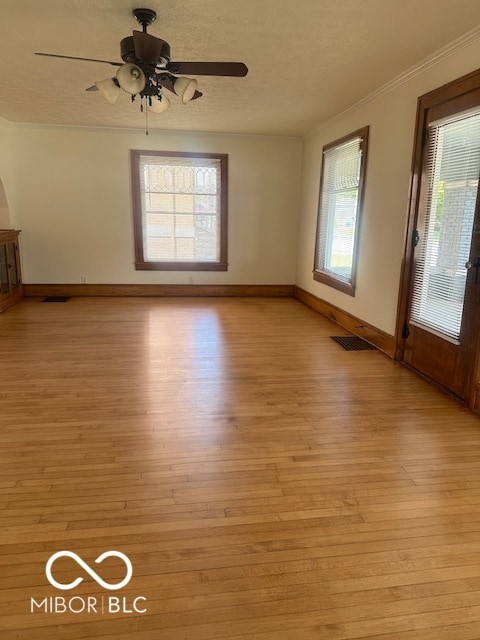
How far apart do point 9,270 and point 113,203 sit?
6.06 ft

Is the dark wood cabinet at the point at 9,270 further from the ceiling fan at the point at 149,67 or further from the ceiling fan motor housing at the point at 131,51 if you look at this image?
the ceiling fan motor housing at the point at 131,51

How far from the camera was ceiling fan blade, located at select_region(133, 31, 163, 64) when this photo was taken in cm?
255

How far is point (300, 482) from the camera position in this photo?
225cm

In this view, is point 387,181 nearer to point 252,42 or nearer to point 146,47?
point 252,42

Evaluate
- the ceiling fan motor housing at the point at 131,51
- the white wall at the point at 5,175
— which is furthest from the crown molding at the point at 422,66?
the white wall at the point at 5,175

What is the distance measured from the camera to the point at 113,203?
679 centimetres

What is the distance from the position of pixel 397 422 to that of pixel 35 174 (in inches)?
247

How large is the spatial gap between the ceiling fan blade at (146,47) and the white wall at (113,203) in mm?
4141

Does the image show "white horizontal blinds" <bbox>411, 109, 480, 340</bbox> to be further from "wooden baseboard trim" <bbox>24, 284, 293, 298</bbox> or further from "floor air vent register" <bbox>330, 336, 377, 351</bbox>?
"wooden baseboard trim" <bbox>24, 284, 293, 298</bbox>

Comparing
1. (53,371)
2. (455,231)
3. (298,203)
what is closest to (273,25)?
(455,231)

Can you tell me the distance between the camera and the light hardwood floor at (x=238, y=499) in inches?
59.1

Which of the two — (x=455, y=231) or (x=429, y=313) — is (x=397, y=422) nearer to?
(x=429, y=313)

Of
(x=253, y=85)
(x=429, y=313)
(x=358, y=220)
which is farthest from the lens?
(x=358, y=220)

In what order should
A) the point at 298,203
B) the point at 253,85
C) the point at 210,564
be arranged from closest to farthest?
the point at 210,564, the point at 253,85, the point at 298,203
